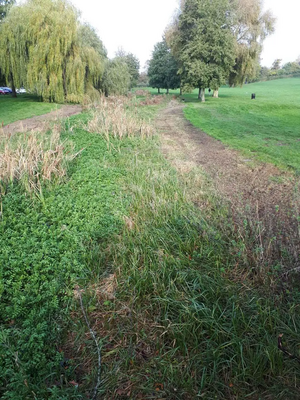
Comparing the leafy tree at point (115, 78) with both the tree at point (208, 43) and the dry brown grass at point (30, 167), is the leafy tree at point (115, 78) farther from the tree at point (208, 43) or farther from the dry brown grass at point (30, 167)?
the dry brown grass at point (30, 167)

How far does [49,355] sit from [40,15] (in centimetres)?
2189

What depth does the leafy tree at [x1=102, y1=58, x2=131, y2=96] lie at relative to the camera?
23719 mm

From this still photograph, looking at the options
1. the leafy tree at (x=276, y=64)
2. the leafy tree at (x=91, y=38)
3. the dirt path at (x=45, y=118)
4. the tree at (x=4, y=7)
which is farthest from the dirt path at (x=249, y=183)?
the leafy tree at (x=276, y=64)

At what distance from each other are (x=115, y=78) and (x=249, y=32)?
13895 mm

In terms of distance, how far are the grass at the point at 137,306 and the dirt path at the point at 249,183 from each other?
0.53m

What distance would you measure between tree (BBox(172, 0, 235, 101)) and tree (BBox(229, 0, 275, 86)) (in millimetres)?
1968

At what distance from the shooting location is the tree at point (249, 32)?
86.0ft

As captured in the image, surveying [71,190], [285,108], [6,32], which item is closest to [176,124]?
[285,108]

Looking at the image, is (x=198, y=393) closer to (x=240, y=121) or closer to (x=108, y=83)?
(x=240, y=121)

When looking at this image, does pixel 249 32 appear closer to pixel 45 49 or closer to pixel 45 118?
pixel 45 49

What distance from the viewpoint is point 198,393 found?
2.27m

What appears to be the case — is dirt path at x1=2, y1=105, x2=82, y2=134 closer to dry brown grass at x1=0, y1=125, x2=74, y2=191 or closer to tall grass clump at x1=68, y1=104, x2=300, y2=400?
dry brown grass at x1=0, y1=125, x2=74, y2=191

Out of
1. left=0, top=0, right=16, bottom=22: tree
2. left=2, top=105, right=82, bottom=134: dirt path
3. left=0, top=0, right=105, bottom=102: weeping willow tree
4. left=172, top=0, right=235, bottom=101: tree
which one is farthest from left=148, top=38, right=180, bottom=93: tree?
left=2, top=105, right=82, bottom=134: dirt path

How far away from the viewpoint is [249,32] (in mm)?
26906
